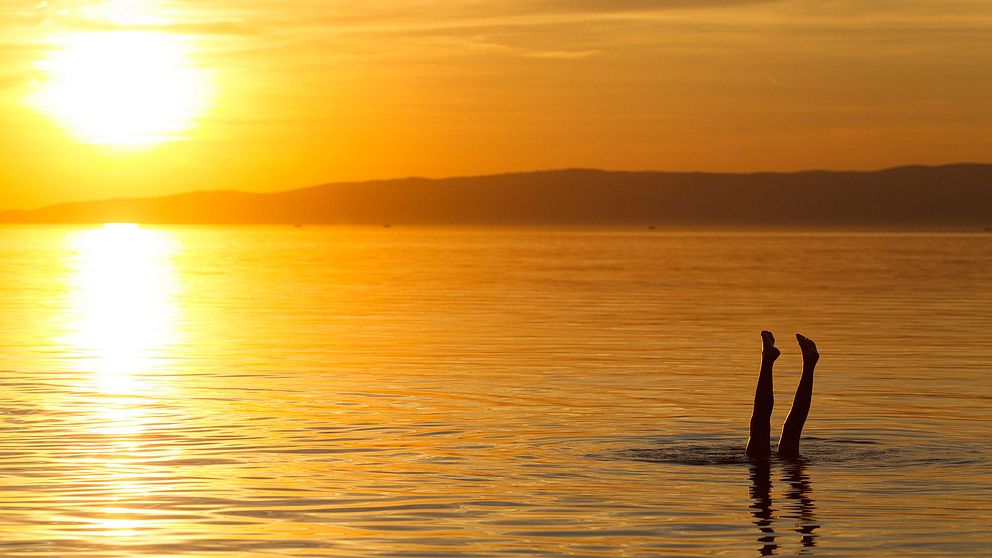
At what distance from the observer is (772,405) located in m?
19.9

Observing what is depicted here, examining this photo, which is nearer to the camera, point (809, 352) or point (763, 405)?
point (809, 352)

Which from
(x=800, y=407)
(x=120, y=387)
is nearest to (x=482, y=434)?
(x=800, y=407)

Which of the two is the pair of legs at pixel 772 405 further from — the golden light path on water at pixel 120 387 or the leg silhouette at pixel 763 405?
→ the golden light path on water at pixel 120 387

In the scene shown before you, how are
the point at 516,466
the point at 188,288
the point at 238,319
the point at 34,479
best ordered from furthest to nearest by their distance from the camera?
1. the point at 188,288
2. the point at 238,319
3. the point at 516,466
4. the point at 34,479

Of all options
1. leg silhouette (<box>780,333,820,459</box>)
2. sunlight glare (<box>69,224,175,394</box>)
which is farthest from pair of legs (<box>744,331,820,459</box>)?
sunlight glare (<box>69,224,175,394</box>)

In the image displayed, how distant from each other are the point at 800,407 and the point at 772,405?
14.2 inches

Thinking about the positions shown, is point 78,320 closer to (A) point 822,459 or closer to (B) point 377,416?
(B) point 377,416

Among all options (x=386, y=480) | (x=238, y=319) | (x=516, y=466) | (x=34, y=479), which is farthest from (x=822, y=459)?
(x=238, y=319)

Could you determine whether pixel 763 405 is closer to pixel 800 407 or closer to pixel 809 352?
pixel 800 407

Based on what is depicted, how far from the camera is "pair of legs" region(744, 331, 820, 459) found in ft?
63.8

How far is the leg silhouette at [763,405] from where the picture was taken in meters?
19.5

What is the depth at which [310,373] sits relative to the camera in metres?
31.2

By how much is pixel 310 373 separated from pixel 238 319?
17248 mm

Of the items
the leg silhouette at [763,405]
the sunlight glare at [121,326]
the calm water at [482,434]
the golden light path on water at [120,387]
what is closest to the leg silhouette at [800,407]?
the leg silhouette at [763,405]
